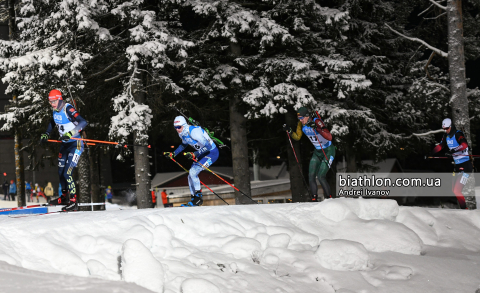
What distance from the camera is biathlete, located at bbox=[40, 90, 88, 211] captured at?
8.58 meters

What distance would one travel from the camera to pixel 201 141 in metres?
9.13

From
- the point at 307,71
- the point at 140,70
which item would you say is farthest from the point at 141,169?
the point at 307,71

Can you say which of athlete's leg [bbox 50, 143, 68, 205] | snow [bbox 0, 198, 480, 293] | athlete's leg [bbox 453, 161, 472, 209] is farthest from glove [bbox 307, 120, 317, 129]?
athlete's leg [bbox 50, 143, 68, 205]

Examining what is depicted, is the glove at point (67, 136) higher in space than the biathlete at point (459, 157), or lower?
higher

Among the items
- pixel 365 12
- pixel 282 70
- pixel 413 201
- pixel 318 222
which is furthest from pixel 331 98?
pixel 413 201

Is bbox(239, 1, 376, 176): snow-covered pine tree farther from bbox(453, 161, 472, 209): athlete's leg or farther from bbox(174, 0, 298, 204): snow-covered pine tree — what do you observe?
bbox(453, 161, 472, 209): athlete's leg

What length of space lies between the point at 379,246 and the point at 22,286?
4813 mm

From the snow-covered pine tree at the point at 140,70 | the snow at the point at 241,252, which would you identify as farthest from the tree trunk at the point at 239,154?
the snow at the point at 241,252

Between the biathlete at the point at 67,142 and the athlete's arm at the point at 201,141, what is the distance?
6.68 feet

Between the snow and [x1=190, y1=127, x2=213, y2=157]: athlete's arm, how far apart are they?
2205 millimetres

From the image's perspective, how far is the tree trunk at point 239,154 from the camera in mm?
14242

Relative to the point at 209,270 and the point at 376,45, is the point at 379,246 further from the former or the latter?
the point at 376,45

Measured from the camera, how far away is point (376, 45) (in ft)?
58.6

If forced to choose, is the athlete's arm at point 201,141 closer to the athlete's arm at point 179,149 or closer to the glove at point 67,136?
the athlete's arm at point 179,149
